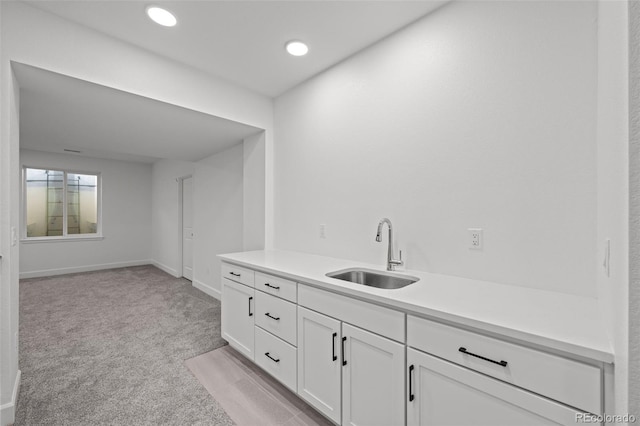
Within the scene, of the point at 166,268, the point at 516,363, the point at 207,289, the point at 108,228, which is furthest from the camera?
the point at 108,228

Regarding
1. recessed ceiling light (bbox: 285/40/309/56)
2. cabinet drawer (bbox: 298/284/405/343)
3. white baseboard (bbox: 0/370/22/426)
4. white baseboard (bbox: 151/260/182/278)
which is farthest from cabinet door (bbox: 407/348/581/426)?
white baseboard (bbox: 151/260/182/278)

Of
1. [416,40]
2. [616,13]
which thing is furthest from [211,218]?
[616,13]

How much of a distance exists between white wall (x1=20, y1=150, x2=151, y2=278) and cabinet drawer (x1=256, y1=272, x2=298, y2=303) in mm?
5573

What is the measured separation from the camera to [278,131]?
9.93 ft

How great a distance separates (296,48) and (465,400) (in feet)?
8.00

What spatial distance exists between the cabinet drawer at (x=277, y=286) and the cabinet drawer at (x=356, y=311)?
0.23ft

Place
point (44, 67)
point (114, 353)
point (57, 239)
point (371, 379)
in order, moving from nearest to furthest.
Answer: point (371, 379), point (44, 67), point (114, 353), point (57, 239)

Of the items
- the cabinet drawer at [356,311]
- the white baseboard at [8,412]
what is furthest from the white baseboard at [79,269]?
the cabinet drawer at [356,311]

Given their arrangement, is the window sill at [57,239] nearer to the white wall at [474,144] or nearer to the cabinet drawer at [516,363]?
the white wall at [474,144]

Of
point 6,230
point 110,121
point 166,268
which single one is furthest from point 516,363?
point 166,268

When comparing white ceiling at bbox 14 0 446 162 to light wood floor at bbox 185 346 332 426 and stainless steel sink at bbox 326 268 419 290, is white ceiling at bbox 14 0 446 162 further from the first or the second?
light wood floor at bbox 185 346 332 426

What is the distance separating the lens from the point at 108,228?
5.98 meters

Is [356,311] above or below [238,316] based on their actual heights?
above

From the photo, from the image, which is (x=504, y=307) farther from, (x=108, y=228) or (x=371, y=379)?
(x=108, y=228)
